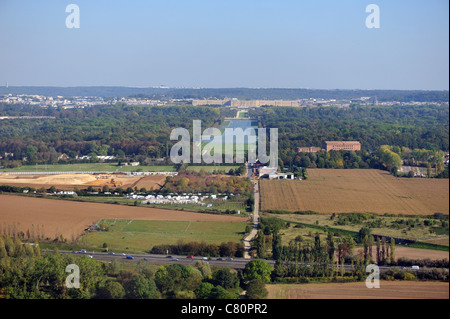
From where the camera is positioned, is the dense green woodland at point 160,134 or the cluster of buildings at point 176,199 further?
the dense green woodland at point 160,134

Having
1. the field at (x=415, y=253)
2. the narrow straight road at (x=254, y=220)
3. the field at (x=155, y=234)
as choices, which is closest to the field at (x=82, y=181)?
the narrow straight road at (x=254, y=220)

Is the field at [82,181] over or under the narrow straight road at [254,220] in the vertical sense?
over

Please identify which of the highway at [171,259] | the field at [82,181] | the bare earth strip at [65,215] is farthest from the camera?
the field at [82,181]

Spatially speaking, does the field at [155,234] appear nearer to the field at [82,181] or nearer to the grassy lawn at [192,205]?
the grassy lawn at [192,205]

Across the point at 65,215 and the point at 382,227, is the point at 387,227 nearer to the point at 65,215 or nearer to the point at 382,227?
the point at 382,227

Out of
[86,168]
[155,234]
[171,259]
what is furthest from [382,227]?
[86,168]

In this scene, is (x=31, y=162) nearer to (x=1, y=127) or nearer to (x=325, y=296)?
(x=1, y=127)

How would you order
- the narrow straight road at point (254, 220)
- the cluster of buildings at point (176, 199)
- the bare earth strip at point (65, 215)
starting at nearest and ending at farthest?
1. the narrow straight road at point (254, 220)
2. the bare earth strip at point (65, 215)
3. the cluster of buildings at point (176, 199)

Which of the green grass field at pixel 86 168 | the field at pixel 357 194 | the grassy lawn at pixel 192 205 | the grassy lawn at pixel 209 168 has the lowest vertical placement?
the grassy lawn at pixel 192 205

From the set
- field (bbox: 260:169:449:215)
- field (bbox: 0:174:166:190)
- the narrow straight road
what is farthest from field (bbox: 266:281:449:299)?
field (bbox: 0:174:166:190)
